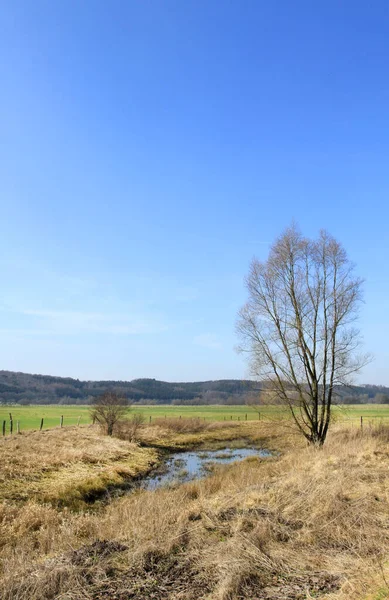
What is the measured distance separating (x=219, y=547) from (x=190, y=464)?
19.9m

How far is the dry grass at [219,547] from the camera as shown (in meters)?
5.59

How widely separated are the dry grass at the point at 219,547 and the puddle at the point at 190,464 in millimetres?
6765

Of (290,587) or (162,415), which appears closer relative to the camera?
(290,587)

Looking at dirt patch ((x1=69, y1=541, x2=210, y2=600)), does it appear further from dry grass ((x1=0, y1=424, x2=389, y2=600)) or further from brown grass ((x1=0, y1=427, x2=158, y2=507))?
brown grass ((x1=0, y1=427, x2=158, y2=507))

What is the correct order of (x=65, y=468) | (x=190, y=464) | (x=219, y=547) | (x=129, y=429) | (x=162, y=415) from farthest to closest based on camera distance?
(x=162, y=415) → (x=129, y=429) → (x=190, y=464) → (x=65, y=468) → (x=219, y=547)

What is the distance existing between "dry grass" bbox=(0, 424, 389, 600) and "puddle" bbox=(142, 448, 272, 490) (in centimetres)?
676

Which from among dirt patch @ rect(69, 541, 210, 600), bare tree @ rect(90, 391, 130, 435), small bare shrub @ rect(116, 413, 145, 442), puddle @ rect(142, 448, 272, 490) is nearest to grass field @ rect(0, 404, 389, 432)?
puddle @ rect(142, 448, 272, 490)

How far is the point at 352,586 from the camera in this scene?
465cm

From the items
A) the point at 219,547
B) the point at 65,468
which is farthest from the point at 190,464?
the point at 219,547

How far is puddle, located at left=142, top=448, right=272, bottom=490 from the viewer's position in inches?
779

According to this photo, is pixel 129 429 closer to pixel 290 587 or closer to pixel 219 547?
pixel 219 547

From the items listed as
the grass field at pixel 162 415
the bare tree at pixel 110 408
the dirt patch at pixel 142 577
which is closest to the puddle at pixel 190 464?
the grass field at pixel 162 415

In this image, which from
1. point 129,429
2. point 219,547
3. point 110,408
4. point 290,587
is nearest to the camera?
point 290,587

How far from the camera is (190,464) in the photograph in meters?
26.0
